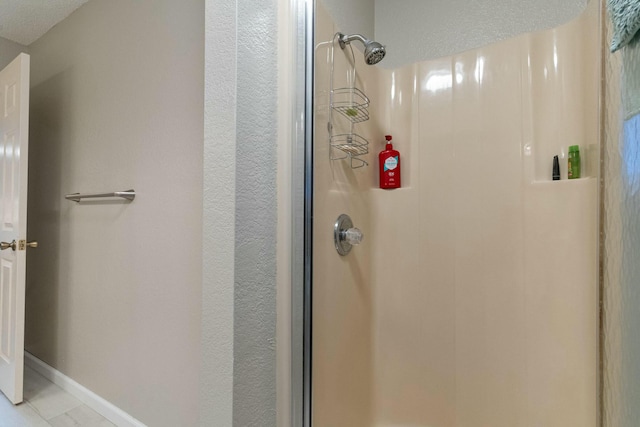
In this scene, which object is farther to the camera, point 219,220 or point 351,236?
point 351,236

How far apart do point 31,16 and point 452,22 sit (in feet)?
7.92

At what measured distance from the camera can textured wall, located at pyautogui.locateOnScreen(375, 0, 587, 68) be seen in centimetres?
113

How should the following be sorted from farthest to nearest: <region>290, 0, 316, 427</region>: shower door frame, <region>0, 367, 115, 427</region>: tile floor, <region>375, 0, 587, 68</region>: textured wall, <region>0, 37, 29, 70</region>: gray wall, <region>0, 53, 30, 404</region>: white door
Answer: <region>0, 37, 29, 70</region>: gray wall
<region>0, 53, 30, 404</region>: white door
<region>0, 367, 115, 427</region>: tile floor
<region>375, 0, 587, 68</region>: textured wall
<region>290, 0, 316, 427</region>: shower door frame

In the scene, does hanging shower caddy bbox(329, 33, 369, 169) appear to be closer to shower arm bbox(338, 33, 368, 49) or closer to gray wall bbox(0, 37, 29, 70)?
shower arm bbox(338, 33, 368, 49)

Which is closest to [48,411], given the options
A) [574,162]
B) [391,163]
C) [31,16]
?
[391,163]

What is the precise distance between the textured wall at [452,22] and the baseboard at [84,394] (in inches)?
80.8

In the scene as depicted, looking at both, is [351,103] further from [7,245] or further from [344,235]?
[7,245]

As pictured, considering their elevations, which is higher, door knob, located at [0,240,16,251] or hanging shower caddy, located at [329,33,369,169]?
hanging shower caddy, located at [329,33,369,169]

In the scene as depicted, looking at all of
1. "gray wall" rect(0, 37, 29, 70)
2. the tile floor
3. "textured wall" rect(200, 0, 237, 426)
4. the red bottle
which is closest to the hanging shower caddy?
the red bottle

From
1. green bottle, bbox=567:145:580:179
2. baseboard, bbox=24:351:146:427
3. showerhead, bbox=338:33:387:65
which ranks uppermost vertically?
showerhead, bbox=338:33:387:65

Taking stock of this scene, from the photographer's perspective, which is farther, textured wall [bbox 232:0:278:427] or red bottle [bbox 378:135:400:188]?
red bottle [bbox 378:135:400:188]

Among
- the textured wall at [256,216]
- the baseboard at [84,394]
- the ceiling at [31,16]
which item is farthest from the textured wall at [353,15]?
the baseboard at [84,394]

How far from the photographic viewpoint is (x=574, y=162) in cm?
102

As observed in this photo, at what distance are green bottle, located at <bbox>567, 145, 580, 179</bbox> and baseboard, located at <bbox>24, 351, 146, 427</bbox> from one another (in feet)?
6.60
